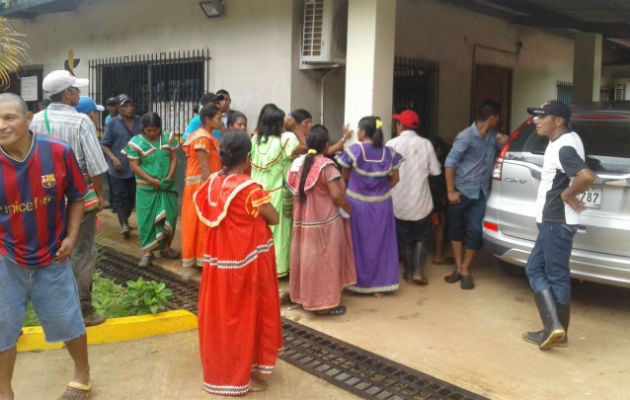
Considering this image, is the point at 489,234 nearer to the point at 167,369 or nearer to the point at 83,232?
the point at 167,369

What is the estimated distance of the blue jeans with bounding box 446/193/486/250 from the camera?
18.4 ft

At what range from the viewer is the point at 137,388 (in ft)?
12.1

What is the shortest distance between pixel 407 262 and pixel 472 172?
1053 millimetres

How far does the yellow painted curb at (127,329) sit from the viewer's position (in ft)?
13.9

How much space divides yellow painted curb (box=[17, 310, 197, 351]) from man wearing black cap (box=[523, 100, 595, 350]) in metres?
2.57

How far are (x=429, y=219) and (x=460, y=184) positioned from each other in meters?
0.45

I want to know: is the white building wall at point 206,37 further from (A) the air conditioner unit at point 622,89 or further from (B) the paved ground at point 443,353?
(A) the air conditioner unit at point 622,89

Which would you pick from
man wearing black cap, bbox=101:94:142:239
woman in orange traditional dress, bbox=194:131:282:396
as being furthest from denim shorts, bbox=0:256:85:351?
man wearing black cap, bbox=101:94:142:239

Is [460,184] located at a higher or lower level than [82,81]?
lower

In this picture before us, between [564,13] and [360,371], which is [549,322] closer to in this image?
[360,371]

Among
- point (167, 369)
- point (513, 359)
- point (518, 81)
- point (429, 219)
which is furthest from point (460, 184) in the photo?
point (518, 81)

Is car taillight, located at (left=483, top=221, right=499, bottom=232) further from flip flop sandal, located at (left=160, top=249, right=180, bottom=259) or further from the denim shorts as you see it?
the denim shorts

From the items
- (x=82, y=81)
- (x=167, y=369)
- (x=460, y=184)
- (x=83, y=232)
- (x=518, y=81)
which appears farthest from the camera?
(x=518, y=81)

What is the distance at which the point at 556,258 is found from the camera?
4152mm
